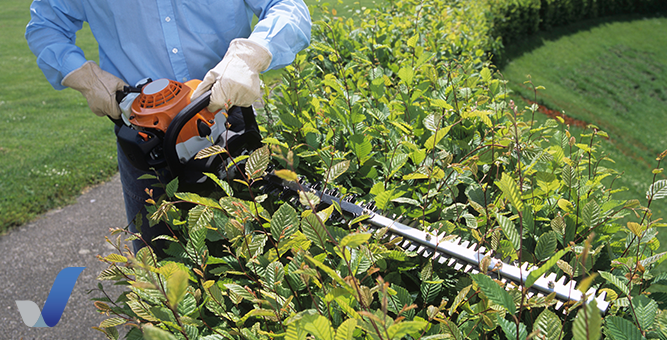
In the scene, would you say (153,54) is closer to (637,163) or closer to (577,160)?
(577,160)

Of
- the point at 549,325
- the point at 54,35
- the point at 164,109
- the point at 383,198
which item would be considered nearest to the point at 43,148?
the point at 54,35

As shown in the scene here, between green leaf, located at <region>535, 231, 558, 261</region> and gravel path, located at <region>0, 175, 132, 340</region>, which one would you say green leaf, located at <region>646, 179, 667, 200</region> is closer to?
green leaf, located at <region>535, 231, 558, 261</region>

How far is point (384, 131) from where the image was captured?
5.45 feet

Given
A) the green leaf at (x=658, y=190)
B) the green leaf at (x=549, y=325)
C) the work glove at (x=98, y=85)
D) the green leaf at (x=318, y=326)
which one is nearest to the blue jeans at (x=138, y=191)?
the work glove at (x=98, y=85)

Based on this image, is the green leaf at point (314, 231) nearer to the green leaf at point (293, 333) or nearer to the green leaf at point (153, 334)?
the green leaf at point (293, 333)

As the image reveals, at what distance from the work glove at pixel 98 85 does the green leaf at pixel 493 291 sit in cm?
191

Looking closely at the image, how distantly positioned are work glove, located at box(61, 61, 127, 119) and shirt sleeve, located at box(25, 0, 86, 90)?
66mm

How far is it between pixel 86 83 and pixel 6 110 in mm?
7136

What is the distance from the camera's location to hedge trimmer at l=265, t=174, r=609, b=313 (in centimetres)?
100

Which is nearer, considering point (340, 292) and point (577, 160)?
point (340, 292)

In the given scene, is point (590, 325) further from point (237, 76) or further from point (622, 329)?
point (237, 76)

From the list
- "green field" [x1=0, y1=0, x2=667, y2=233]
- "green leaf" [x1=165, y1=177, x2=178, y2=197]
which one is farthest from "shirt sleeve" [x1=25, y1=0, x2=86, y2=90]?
"green field" [x1=0, y1=0, x2=667, y2=233]

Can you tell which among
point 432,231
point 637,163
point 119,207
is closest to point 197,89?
point 432,231

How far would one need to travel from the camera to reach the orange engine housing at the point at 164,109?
1.69m
